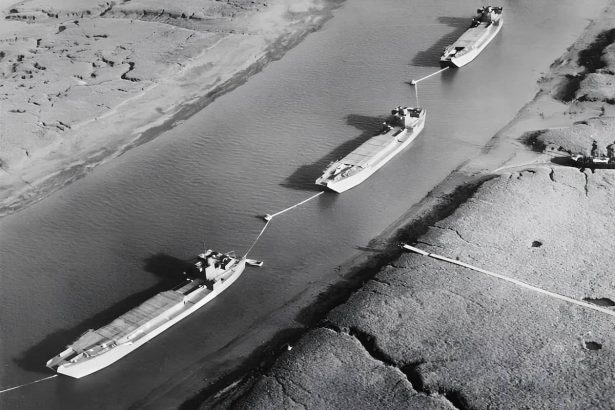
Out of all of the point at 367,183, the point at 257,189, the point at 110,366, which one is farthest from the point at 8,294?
the point at 367,183

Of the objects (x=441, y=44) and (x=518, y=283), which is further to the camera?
(x=441, y=44)

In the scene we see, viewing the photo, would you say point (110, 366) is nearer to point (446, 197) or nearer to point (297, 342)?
point (297, 342)

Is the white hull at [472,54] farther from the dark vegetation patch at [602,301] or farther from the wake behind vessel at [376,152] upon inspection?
the dark vegetation patch at [602,301]

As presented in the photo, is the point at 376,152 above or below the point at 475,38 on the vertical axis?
below

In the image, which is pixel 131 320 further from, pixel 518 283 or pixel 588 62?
pixel 588 62

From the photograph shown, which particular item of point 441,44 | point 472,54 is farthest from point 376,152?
point 441,44

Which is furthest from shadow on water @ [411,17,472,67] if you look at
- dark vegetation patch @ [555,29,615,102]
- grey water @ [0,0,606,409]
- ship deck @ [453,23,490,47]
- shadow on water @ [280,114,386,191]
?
shadow on water @ [280,114,386,191]

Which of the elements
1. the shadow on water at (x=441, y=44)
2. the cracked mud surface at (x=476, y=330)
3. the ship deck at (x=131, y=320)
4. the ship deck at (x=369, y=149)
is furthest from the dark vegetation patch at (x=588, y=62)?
the ship deck at (x=131, y=320)
